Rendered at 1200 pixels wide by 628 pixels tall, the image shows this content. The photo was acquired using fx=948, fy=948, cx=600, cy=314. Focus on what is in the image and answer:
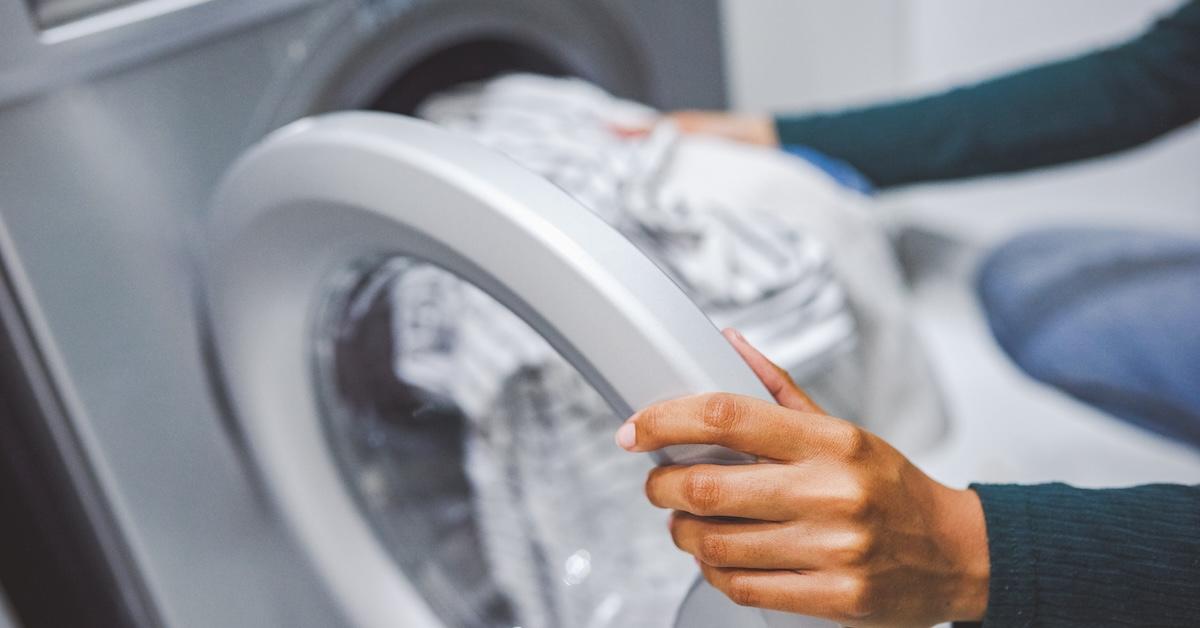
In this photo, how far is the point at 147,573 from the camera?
0.56 metres

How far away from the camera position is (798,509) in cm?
33

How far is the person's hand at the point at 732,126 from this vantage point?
75 cm

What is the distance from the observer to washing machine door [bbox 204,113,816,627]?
1.11ft

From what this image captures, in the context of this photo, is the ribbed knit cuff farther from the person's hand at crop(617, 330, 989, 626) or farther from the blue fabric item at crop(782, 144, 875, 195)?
the blue fabric item at crop(782, 144, 875, 195)

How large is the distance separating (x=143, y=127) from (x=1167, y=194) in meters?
0.94

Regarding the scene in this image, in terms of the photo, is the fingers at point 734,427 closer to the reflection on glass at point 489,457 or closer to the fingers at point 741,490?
the fingers at point 741,490

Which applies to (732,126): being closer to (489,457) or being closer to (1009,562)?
(489,457)

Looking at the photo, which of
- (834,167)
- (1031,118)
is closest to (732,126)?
(834,167)

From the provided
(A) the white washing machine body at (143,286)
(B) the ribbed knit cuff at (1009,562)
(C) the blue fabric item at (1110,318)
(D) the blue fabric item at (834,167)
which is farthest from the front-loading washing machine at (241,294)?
(C) the blue fabric item at (1110,318)

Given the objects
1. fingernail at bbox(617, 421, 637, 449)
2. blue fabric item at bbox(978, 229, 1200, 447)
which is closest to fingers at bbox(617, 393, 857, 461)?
fingernail at bbox(617, 421, 637, 449)

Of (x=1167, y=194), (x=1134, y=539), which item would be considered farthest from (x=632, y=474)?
(x=1167, y=194)

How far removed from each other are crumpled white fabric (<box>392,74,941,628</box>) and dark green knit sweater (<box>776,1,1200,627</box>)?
13cm

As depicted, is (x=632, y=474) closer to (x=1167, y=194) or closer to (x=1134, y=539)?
(x=1134, y=539)

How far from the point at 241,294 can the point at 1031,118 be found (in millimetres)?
573
